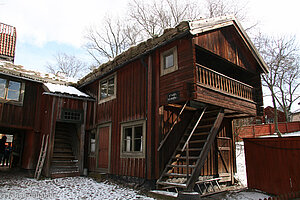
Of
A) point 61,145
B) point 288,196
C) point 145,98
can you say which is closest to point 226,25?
point 145,98

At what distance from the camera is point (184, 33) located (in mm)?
8039

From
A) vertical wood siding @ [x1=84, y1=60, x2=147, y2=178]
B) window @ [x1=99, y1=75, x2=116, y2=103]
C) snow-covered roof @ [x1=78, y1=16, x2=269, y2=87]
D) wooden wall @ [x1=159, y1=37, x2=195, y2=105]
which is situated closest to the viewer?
wooden wall @ [x1=159, y1=37, x2=195, y2=105]

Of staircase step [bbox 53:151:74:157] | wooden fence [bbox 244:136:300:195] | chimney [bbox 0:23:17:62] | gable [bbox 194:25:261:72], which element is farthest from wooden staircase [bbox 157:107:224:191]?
chimney [bbox 0:23:17:62]

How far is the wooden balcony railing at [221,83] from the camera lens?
326 inches

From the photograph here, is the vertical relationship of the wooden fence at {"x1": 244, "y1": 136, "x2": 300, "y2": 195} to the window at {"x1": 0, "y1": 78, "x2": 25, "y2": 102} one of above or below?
below

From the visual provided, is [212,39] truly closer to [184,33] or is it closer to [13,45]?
[184,33]

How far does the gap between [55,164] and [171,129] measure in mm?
7025

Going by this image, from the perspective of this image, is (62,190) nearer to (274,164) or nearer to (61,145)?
(61,145)

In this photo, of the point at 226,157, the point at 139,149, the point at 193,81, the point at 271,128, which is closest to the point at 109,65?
the point at 139,149

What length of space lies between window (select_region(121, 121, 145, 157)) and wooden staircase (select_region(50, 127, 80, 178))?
3.62m

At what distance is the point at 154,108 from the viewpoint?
8969mm

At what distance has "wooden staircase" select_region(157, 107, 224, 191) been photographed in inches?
279

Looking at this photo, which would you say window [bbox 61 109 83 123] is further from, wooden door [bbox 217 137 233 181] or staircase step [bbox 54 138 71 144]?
wooden door [bbox 217 137 233 181]

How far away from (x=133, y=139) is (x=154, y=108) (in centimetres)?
180
